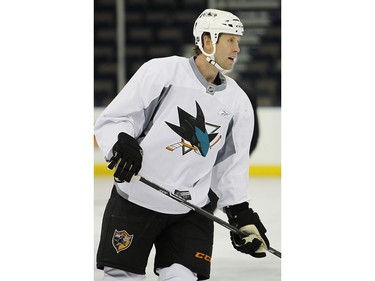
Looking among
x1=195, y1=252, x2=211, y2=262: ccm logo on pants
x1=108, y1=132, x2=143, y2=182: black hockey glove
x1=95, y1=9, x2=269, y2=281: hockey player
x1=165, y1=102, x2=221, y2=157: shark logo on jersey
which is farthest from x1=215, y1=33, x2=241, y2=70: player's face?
x1=195, y1=252, x2=211, y2=262: ccm logo on pants

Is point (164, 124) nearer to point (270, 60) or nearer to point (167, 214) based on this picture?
point (167, 214)

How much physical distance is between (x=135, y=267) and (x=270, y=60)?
4814 millimetres

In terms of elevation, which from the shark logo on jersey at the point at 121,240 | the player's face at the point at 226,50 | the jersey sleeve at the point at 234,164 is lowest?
the shark logo on jersey at the point at 121,240

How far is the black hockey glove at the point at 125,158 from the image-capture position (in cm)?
230

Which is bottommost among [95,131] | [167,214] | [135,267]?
[135,267]

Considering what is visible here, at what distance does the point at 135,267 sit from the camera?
246cm

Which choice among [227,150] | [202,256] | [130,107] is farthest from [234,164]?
[130,107]

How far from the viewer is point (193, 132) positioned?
8.06ft

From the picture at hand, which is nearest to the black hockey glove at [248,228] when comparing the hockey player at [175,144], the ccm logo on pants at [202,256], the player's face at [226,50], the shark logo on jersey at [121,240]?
the hockey player at [175,144]

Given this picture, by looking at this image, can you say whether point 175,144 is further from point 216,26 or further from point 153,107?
point 216,26

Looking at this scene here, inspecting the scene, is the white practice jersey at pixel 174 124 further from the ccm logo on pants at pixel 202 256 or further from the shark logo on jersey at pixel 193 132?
the ccm logo on pants at pixel 202 256
